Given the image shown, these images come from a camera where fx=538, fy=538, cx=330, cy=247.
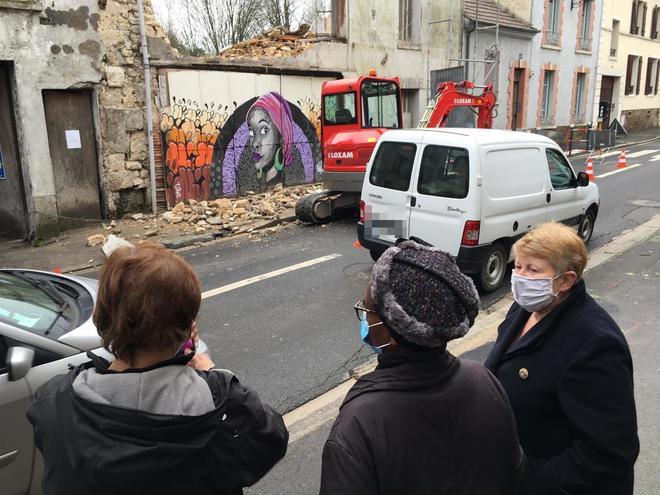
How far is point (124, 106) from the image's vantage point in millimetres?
11539

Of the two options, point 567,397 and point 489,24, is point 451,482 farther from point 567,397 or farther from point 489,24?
point 489,24

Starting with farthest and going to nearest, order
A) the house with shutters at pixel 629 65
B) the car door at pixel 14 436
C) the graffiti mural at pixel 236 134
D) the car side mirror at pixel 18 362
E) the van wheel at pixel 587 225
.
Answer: the house with shutters at pixel 629 65
the graffiti mural at pixel 236 134
the van wheel at pixel 587 225
the car door at pixel 14 436
the car side mirror at pixel 18 362

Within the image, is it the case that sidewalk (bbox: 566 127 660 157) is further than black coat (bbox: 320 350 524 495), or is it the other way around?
sidewalk (bbox: 566 127 660 157)

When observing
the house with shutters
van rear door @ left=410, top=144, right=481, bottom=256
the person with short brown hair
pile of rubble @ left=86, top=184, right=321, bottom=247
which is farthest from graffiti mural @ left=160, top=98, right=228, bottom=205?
the house with shutters

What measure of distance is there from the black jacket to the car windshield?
5.32 feet

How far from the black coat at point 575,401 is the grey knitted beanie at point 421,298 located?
0.71 meters

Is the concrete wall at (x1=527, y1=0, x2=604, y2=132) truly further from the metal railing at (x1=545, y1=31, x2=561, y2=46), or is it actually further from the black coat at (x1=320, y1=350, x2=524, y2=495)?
the black coat at (x1=320, y1=350, x2=524, y2=495)

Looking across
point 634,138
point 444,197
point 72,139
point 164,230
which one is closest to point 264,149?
point 164,230

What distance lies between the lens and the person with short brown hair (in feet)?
4.69

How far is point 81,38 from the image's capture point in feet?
34.7

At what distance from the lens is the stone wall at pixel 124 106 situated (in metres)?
11.1

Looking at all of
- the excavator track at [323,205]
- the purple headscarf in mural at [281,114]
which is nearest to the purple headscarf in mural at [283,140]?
the purple headscarf in mural at [281,114]

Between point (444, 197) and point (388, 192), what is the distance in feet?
2.78

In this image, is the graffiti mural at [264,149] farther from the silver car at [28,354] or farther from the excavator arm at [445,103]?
the silver car at [28,354]
